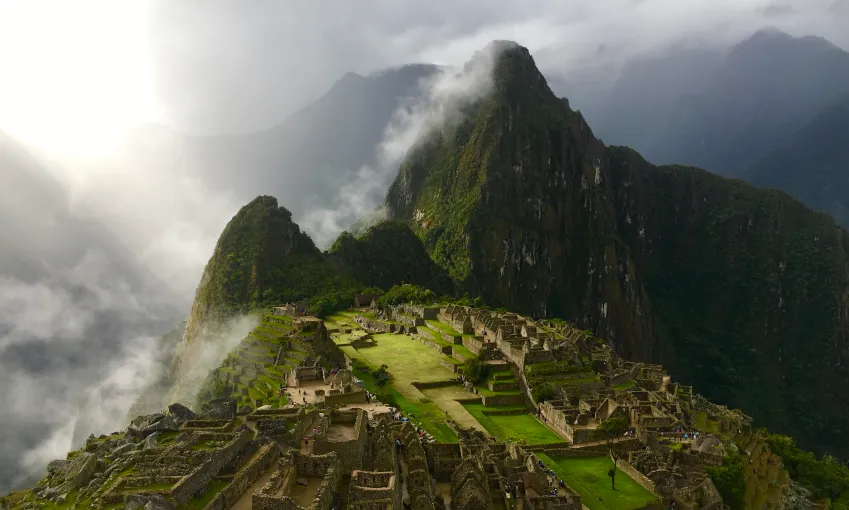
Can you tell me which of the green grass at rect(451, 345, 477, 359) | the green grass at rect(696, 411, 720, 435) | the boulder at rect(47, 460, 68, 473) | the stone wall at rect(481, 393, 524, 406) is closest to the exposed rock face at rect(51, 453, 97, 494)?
the boulder at rect(47, 460, 68, 473)

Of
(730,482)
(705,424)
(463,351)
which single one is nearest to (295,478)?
(730,482)

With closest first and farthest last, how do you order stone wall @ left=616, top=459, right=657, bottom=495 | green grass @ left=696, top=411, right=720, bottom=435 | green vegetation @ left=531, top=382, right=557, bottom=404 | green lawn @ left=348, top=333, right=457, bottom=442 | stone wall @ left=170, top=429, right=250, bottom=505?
stone wall @ left=170, top=429, right=250, bottom=505, stone wall @ left=616, top=459, right=657, bottom=495, green lawn @ left=348, top=333, right=457, bottom=442, green grass @ left=696, top=411, right=720, bottom=435, green vegetation @ left=531, top=382, right=557, bottom=404

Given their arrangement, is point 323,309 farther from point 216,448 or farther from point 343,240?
point 216,448

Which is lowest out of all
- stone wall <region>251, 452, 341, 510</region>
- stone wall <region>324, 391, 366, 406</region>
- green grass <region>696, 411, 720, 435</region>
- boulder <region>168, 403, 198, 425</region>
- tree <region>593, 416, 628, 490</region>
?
green grass <region>696, 411, 720, 435</region>

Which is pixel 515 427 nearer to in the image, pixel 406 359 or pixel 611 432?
pixel 611 432

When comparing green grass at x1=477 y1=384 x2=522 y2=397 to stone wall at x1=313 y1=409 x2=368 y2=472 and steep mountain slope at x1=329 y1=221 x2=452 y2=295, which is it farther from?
steep mountain slope at x1=329 y1=221 x2=452 y2=295

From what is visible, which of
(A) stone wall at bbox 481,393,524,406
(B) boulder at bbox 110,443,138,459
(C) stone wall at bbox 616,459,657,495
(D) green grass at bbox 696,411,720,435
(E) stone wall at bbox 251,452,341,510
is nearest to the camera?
(E) stone wall at bbox 251,452,341,510
